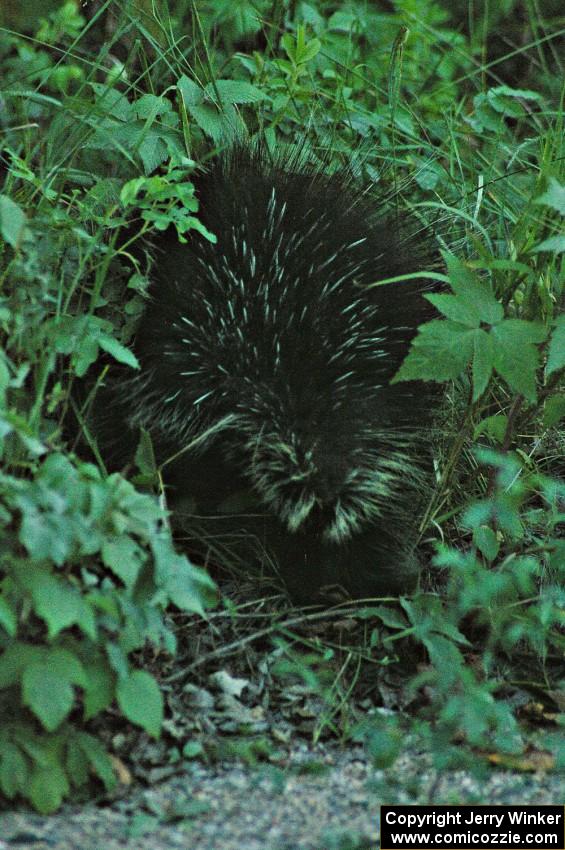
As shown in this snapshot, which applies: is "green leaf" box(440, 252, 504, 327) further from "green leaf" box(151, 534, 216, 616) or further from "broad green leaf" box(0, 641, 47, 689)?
"broad green leaf" box(0, 641, 47, 689)

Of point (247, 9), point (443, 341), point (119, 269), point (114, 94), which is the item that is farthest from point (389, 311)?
point (247, 9)

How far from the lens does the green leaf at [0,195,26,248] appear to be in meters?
2.52

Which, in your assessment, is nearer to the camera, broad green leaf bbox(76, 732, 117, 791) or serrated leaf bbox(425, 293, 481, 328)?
broad green leaf bbox(76, 732, 117, 791)

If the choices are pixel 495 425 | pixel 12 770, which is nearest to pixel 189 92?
pixel 495 425

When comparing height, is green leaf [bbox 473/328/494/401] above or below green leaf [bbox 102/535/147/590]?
above

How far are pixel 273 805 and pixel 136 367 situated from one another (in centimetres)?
117

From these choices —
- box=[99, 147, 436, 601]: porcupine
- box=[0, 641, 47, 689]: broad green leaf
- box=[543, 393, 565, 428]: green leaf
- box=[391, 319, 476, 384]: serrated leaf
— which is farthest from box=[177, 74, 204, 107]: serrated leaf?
box=[0, 641, 47, 689]: broad green leaf

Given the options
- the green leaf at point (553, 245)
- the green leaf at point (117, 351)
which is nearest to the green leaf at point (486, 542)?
the green leaf at point (553, 245)

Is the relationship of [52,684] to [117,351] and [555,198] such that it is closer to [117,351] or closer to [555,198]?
[117,351]

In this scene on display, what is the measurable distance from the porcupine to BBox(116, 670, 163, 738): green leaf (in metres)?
0.73

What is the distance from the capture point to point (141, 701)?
224 centimetres

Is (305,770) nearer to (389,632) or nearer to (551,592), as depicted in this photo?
(389,632)

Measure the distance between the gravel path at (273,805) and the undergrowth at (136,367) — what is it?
7cm

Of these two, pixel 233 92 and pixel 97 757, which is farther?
pixel 233 92
